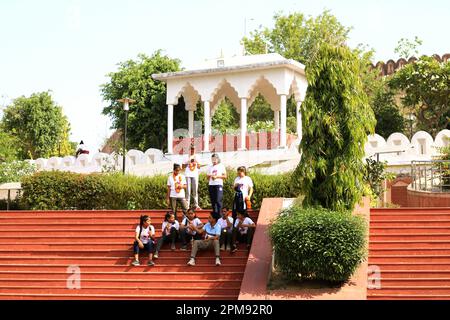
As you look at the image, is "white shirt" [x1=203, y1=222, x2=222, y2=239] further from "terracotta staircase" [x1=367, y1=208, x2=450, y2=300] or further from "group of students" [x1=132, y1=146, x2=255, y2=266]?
"terracotta staircase" [x1=367, y1=208, x2=450, y2=300]

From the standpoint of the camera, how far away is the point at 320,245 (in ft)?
39.2

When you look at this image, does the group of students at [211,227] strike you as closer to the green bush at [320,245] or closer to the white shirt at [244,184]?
the white shirt at [244,184]

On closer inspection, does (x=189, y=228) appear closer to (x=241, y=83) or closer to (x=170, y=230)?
(x=170, y=230)

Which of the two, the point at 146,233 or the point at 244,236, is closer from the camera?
the point at 146,233

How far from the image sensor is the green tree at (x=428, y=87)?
37312 millimetres

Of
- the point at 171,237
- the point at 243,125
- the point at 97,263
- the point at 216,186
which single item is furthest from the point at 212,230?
the point at 243,125

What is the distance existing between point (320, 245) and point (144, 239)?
397 centimetres

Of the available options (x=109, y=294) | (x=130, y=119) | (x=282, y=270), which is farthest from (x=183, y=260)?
(x=130, y=119)

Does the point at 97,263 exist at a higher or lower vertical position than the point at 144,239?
lower

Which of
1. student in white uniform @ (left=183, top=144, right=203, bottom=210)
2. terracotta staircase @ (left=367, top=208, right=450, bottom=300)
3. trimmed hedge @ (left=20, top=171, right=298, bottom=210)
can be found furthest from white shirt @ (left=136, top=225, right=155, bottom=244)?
trimmed hedge @ (left=20, top=171, right=298, bottom=210)

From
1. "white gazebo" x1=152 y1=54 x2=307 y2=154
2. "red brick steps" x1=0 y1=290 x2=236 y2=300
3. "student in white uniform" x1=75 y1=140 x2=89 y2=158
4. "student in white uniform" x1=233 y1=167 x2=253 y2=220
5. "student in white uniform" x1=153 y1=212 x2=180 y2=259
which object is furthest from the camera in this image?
"student in white uniform" x1=75 y1=140 x2=89 y2=158

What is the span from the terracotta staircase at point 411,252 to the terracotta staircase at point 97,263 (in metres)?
2.50

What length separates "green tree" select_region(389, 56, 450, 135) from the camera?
37.3 m

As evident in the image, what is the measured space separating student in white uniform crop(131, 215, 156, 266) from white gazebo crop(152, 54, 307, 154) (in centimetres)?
1277
